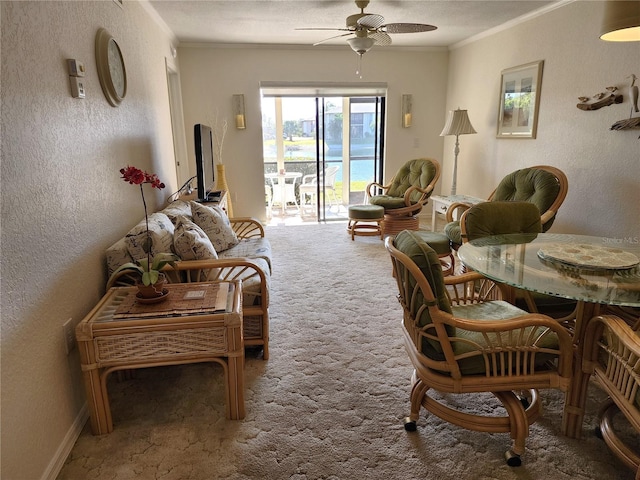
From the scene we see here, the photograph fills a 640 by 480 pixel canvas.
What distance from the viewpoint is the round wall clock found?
244 centimetres

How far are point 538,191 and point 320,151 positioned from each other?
3.26 meters

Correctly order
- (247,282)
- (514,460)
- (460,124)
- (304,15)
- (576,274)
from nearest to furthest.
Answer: (514,460) → (576,274) → (247,282) → (304,15) → (460,124)

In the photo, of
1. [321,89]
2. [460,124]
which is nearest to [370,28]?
[460,124]

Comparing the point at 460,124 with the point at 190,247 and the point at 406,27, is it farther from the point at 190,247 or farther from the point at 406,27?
the point at 190,247

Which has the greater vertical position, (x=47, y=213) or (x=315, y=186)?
(x=47, y=213)

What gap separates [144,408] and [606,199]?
3678 millimetres

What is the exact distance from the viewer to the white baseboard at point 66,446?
5.20ft

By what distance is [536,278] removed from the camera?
1702mm

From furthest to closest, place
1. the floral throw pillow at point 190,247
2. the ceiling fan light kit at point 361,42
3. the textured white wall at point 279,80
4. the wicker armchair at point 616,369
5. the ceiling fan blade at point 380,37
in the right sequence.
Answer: the textured white wall at point 279,80, the ceiling fan blade at point 380,37, the ceiling fan light kit at point 361,42, the floral throw pillow at point 190,247, the wicker armchair at point 616,369

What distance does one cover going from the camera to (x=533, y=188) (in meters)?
3.54

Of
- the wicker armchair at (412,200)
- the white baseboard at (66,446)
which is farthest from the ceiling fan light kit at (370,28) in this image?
the white baseboard at (66,446)

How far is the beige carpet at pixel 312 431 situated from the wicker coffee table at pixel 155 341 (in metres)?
0.17

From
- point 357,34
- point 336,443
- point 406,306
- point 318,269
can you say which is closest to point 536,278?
point 406,306

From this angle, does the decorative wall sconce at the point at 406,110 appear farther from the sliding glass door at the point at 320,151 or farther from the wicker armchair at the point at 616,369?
the wicker armchair at the point at 616,369
